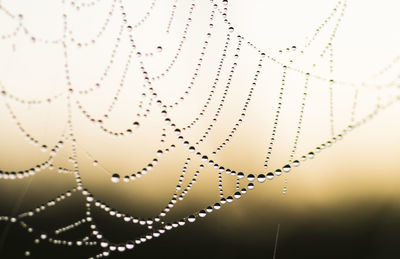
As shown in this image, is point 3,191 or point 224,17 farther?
point 3,191

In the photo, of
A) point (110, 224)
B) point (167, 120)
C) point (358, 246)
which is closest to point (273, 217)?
point (358, 246)

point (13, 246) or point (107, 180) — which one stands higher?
point (107, 180)

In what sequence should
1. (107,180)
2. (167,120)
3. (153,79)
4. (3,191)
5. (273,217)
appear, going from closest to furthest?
(167,120) → (153,79) → (107,180) → (3,191) → (273,217)

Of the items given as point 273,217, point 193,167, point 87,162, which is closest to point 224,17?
point 193,167

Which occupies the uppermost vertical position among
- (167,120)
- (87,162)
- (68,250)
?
(167,120)

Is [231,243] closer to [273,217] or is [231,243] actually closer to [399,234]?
[273,217]

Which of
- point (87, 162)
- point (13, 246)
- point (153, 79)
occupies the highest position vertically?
point (153, 79)

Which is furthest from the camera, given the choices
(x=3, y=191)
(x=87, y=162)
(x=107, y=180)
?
(x=3, y=191)

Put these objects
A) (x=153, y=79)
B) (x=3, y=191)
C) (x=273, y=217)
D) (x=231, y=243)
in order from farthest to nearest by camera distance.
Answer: (x=231, y=243) < (x=273, y=217) < (x=3, y=191) < (x=153, y=79)

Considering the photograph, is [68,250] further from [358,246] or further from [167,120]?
[358,246]
